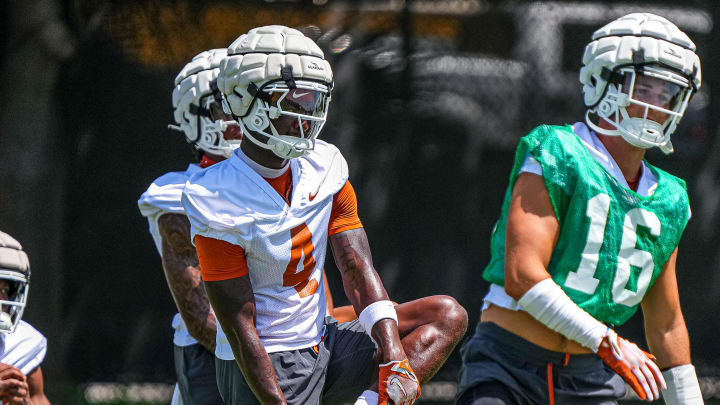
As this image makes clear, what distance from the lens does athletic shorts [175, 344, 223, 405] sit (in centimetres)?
387

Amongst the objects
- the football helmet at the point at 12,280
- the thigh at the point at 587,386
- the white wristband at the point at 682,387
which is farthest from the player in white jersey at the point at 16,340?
the white wristband at the point at 682,387

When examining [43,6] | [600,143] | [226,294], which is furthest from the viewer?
[43,6]

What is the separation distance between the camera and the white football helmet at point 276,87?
3.11 metres

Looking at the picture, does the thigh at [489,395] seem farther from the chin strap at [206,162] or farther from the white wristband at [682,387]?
the chin strap at [206,162]

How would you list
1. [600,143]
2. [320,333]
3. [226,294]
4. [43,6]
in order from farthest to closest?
[43,6] → [600,143] → [320,333] → [226,294]

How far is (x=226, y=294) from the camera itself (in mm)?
3033

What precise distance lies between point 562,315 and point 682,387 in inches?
26.0

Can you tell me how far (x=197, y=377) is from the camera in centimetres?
391

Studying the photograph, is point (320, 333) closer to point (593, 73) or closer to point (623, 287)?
point (623, 287)

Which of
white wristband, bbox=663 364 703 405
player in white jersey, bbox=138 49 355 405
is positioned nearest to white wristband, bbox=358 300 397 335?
player in white jersey, bbox=138 49 355 405

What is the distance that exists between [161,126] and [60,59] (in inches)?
25.7

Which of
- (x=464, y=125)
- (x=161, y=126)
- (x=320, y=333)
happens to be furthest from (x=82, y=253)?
(x=320, y=333)

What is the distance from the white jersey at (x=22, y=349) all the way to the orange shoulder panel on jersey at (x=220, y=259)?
138 centimetres

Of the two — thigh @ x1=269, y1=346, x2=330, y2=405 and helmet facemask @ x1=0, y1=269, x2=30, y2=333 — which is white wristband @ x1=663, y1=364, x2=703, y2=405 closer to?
thigh @ x1=269, y1=346, x2=330, y2=405
